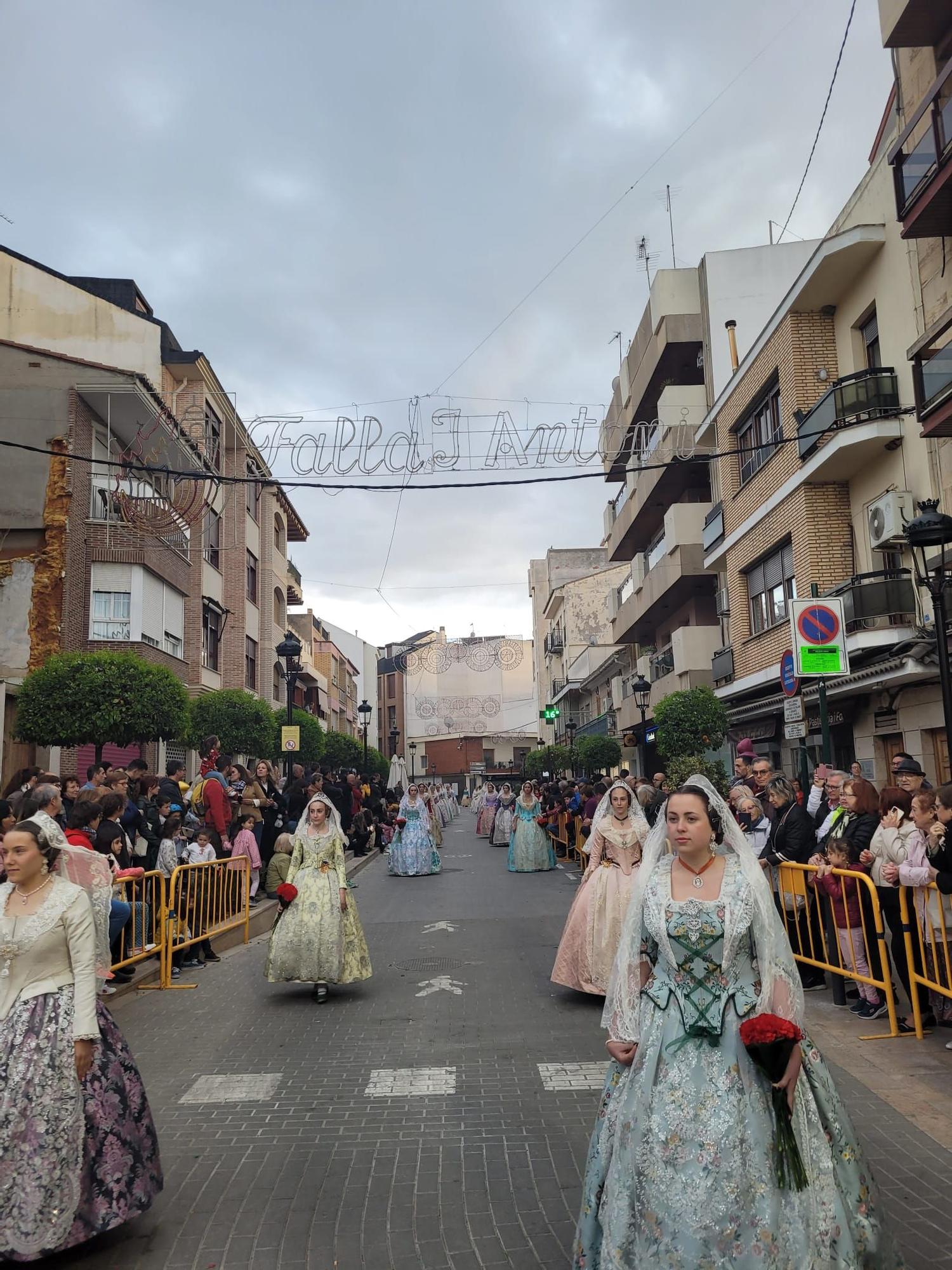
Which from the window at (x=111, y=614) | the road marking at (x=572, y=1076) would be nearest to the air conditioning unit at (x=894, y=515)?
the road marking at (x=572, y=1076)

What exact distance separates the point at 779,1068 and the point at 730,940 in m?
0.45

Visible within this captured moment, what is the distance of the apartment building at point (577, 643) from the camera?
1976 inches

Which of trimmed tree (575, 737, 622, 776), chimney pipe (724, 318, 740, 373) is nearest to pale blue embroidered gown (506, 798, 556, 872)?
chimney pipe (724, 318, 740, 373)

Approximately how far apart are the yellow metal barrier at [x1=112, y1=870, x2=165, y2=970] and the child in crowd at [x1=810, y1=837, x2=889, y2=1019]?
18.9 ft

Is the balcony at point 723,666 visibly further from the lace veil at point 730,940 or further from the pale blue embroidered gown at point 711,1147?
the pale blue embroidered gown at point 711,1147

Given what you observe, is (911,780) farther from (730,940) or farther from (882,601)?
(882,601)

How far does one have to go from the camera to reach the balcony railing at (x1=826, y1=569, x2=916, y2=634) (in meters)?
16.4

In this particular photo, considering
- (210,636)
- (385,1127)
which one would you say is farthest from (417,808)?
(385,1127)

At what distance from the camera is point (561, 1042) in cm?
723

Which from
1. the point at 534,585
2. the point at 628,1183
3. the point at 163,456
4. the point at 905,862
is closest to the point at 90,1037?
the point at 628,1183

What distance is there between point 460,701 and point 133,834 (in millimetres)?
82963

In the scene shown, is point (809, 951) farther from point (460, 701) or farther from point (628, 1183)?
point (460, 701)

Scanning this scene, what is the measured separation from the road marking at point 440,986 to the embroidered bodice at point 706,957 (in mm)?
5651

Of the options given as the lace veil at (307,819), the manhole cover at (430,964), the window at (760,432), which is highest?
the window at (760,432)
